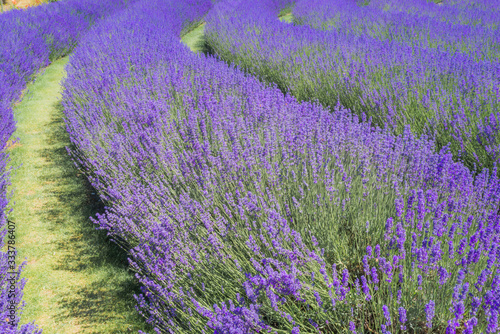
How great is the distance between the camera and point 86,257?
273 cm

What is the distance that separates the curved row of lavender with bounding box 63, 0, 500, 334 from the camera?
1.35 metres

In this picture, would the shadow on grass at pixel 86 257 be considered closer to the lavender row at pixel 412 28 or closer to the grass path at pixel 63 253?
the grass path at pixel 63 253

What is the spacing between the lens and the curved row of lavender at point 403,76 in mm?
2844

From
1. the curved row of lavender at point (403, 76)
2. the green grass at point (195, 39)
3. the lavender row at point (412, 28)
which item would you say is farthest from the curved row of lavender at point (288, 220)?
the green grass at point (195, 39)

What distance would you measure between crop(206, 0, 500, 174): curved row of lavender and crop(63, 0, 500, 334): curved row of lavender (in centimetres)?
55

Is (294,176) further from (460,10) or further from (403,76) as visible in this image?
(460,10)

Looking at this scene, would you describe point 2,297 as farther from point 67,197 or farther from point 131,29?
point 131,29

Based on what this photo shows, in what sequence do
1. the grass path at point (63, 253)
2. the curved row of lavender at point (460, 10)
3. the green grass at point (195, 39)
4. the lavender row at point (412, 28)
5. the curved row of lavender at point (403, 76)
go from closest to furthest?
the grass path at point (63, 253) → the curved row of lavender at point (403, 76) → the lavender row at point (412, 28) → the curved row of lavender at point (460, 10) → the green grass at point (195, 39)

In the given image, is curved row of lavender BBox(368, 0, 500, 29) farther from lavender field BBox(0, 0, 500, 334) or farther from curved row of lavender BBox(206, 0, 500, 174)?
curved row of lavender BBox(206, 0, 500, 174)

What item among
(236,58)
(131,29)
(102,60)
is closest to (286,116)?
(102,60)

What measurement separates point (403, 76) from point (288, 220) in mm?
2552

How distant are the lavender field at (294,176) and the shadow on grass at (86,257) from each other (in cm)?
13

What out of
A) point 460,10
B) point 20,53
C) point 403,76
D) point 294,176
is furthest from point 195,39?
point 294,176

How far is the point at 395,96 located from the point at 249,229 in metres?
2.44
